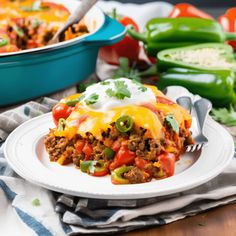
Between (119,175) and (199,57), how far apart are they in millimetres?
1678

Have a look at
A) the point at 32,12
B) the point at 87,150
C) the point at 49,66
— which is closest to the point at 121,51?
the point at 32,12

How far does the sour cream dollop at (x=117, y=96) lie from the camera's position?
2789 mm

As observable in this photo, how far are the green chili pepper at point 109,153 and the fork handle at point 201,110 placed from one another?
51 centimetres

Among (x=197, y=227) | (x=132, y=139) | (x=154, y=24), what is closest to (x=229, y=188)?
(x=197, y=227)

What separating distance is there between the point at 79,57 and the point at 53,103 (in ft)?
1.45

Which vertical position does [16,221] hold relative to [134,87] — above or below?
below

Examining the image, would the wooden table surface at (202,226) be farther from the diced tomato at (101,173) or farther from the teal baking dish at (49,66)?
the teal baking dish at (49,66)

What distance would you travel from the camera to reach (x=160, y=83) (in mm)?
4039

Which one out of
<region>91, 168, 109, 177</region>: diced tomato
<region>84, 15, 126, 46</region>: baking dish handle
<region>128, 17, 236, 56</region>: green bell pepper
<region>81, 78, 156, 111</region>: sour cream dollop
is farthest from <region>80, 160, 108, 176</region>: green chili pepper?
<region>128, 17, 236, 56</region>: green bell pepper

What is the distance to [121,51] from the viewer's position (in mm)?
4633

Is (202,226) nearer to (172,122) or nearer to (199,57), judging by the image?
(172,122)

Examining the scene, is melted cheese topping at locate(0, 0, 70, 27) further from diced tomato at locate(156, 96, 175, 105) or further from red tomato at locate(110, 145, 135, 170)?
red tomato at locate(110, 145, 135, 170)

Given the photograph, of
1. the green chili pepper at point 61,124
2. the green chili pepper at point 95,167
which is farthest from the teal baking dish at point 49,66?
the green chili pepper at point 95,167

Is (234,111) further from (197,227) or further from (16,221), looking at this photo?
(16,221)
